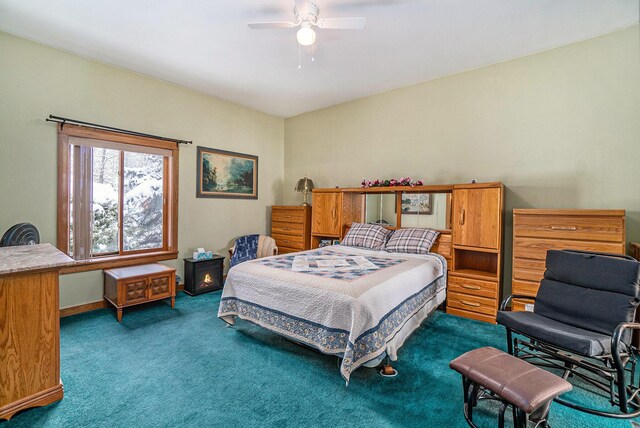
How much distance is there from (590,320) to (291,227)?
4063 mm

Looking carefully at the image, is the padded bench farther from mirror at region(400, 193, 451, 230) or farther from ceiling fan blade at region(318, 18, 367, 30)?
ceiling fan blade at region(318, 18, 367, 30)

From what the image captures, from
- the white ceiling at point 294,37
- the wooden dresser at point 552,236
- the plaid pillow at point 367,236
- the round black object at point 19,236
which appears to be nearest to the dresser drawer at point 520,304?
the wooden dresser at point 552,236

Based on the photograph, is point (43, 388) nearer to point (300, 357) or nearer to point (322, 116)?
point (300, 357)

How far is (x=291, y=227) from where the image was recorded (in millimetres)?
5340

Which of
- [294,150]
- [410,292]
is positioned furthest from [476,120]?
[294,150]

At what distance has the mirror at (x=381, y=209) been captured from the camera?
4.55 m

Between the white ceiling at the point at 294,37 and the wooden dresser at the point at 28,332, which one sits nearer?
the wooden dresser at the point at 28,332

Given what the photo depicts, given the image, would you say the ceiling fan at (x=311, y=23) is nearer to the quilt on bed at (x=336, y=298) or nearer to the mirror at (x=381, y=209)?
the quilt on bed at (x=336, y=298)

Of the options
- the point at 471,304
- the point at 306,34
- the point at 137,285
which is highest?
the point at 306,34

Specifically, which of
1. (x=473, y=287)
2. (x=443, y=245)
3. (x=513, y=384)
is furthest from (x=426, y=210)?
(x=513, y=384)

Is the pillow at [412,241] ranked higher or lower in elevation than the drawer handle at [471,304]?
higher

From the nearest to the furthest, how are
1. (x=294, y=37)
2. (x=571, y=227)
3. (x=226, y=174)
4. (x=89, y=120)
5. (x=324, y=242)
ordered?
(x=571, y=227), (x=294, y=37), (x=89, y=120), (x=324, y=242), (x=226, y=174)

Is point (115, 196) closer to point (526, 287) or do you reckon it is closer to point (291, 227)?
point (291, 227)

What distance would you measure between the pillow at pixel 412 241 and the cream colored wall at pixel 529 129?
843 millimetres
